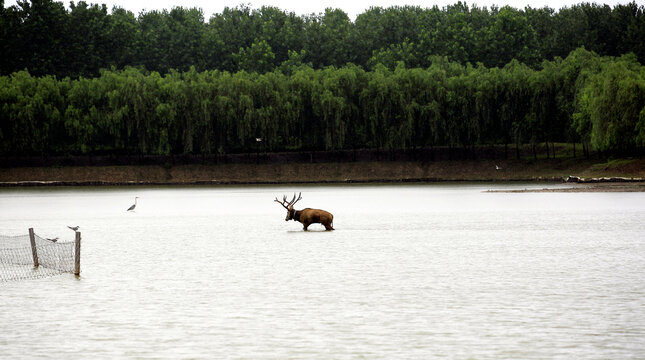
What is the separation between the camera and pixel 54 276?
22.3 metres

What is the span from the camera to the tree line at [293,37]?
452 ft

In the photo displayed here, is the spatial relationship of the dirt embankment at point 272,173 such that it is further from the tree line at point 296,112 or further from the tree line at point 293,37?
the tree line at point 293,37

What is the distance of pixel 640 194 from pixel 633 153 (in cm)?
2355

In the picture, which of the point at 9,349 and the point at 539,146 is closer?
the point at 9,349

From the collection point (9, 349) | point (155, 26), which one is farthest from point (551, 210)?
point (155, 26)

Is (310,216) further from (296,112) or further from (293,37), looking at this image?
(293,37)

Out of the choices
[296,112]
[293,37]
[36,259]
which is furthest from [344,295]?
[293,37]

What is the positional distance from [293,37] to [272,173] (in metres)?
65.4

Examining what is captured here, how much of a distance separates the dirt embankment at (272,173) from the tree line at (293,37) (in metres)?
36.2

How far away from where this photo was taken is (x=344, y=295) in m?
18.5

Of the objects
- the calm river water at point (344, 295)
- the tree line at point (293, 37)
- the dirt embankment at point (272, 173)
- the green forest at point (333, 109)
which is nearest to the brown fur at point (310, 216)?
the calm river water at point (344, 295)

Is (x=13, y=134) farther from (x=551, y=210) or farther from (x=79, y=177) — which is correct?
(x=551, y=210)

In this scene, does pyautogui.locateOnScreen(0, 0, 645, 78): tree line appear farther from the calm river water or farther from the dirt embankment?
the calm river water

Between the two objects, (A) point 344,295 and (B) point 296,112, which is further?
(B) point 296,112
